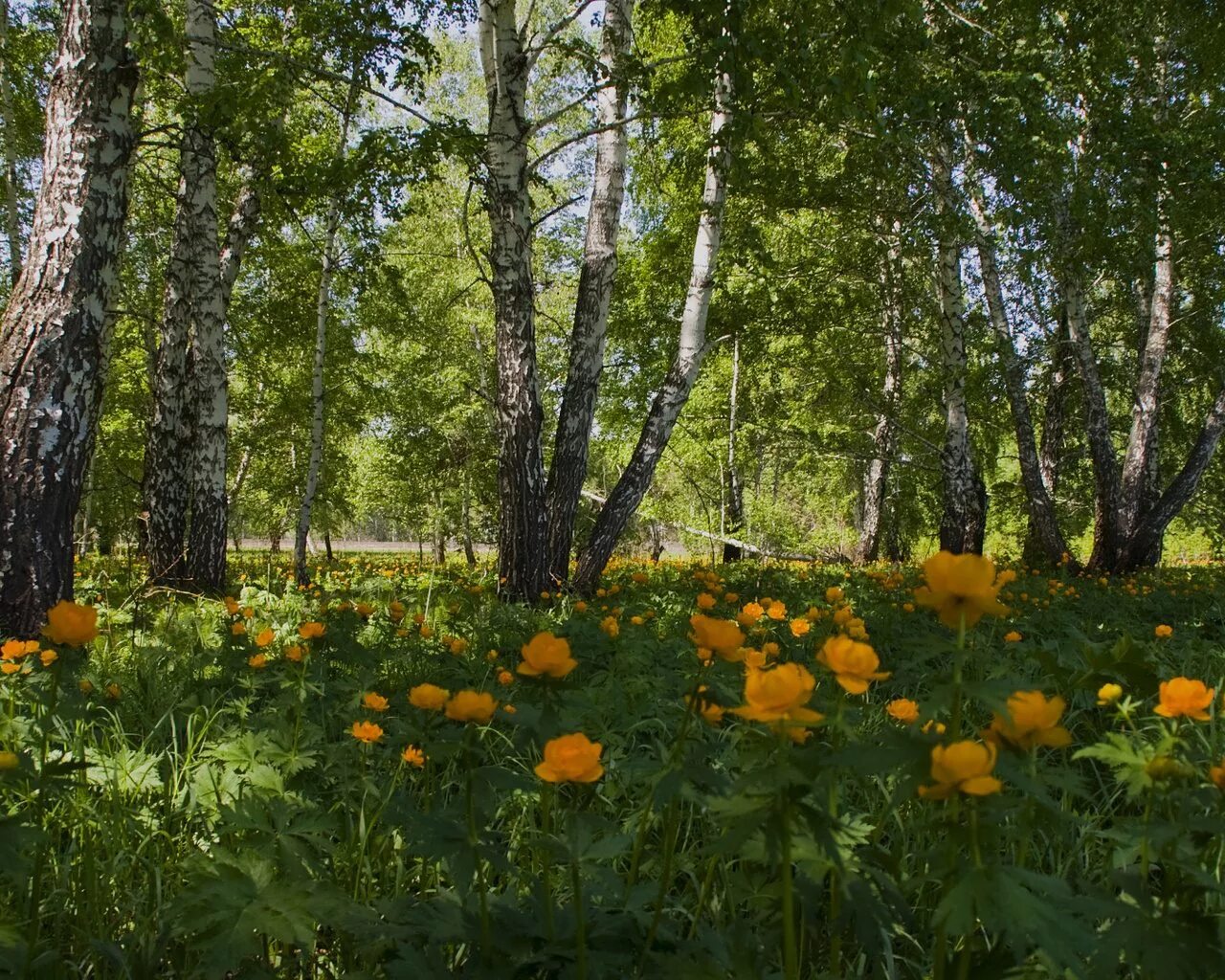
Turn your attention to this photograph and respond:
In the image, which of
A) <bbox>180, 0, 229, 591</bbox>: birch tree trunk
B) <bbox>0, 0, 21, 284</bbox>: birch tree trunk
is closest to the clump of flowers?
<bbox>180, 0, 229, 591</bbox>: birch tree trunk

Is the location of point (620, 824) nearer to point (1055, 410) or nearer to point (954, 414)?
point (954, 414)

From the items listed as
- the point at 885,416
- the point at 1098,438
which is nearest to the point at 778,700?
the point at 1098,438

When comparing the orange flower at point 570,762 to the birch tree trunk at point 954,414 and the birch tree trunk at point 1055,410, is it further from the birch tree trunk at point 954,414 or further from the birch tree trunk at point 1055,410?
the birch tree trunk at point 1055,410

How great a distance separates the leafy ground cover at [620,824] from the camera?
2.75 ft

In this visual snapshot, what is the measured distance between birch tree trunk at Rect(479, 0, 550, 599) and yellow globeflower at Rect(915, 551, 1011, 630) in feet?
15.2

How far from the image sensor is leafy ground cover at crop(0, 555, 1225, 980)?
0.84m

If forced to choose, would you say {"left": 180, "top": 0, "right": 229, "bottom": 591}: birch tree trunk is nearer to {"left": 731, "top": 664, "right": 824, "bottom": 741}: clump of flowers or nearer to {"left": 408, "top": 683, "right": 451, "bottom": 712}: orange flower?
{"left": 408, "top": 683, "right": 451, "bottom": 712}: orange flower

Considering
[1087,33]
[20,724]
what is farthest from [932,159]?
[20,724]

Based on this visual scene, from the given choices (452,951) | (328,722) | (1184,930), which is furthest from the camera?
(328,722)

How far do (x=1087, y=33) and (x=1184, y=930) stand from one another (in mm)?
7938

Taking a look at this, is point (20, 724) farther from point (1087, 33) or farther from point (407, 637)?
point (1087, 33)

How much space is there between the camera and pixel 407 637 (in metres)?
3.46

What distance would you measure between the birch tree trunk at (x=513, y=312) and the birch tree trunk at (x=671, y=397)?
733 millimetres

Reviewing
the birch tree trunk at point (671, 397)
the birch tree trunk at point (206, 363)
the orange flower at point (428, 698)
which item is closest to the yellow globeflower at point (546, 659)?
the orange flower at point (428, 698)
